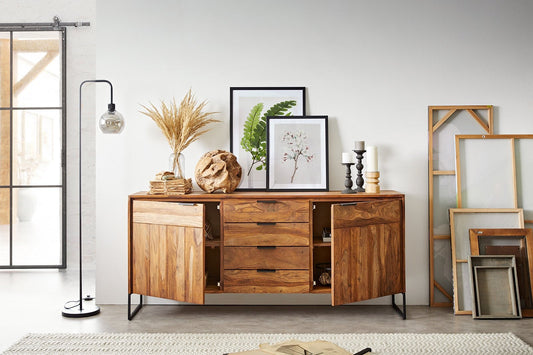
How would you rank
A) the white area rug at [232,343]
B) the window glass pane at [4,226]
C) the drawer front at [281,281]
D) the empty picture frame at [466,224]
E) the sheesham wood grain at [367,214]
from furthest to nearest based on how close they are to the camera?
the window glass pane at [4,226]
the empty picture frame at [466,224]
the drawer front at [281,281]
the sheesham wood grain at [367,214]
the white area rug at [232,343]

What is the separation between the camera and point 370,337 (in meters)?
2.83

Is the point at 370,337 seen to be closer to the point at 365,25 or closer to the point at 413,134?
the point at 413,134

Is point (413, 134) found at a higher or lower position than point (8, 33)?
lower

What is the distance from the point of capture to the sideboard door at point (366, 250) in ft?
9.82

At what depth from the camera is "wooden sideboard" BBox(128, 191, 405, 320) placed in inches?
120

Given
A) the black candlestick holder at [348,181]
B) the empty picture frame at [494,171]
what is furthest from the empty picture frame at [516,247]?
the black candlestick holder at [348,181]

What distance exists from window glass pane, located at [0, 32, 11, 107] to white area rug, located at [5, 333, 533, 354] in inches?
111

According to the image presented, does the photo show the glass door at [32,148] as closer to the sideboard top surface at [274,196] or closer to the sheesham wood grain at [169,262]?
the sheesham wood grain at [169,262]

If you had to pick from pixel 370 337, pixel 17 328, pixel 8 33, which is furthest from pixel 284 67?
pixel 8 33

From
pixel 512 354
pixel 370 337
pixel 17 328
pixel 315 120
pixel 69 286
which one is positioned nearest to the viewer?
pixel 512 354

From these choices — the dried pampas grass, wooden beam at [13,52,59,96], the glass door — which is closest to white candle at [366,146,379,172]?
the dried pampas grass

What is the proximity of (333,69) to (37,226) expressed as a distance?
332 cm

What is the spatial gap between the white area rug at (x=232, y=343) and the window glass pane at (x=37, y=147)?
7.62 ft

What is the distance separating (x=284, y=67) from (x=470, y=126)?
58.2 inches
